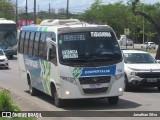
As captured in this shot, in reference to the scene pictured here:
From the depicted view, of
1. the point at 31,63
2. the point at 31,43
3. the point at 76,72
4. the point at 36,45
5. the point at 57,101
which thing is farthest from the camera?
the point at 31,43

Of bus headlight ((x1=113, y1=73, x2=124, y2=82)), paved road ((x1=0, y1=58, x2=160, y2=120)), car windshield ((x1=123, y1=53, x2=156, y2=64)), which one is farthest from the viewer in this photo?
car windshield ((x1=123, y1=53, x2=156, y2=64))

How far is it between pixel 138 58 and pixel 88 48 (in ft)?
18.7

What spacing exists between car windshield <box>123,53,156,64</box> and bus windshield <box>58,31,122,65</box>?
4.81m

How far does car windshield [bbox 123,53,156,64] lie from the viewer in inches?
762

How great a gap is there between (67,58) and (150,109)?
2.70 meters

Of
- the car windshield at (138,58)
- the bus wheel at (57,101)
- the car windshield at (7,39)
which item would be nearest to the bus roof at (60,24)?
the bus wheel at (57,101)

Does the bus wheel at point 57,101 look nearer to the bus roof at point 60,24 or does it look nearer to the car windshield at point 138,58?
the bus roof at point 60,24

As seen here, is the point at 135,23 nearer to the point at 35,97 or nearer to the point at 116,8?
the point at 116,8

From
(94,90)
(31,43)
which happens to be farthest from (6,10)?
(94,90)

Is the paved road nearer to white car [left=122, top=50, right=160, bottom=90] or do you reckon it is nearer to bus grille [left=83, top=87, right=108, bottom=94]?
white car [left=122, top=50, right=160, bottom=90]

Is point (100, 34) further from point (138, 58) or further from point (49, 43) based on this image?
point (138, 58)

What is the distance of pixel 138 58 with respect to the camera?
19547mm

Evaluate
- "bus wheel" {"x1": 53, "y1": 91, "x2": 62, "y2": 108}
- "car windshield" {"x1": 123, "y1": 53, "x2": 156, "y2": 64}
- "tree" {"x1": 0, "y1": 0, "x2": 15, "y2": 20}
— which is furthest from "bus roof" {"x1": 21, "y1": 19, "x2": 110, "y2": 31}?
"tree" {"x1": 0, "y1": 0, "x2": 15, "y2": 20}

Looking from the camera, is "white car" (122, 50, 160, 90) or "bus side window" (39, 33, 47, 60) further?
"white car" (122, 50, 160, 90)
